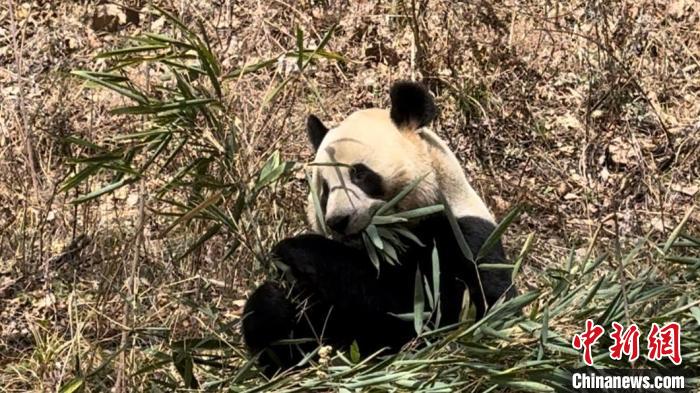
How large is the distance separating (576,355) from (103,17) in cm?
579

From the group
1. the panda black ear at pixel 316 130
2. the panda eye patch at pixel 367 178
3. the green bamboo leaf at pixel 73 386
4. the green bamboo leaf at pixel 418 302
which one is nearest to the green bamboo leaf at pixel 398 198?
the panda eye patch at pixel 367 178

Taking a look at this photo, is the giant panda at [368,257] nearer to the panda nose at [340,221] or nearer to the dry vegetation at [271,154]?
the panda nose at [340,221]

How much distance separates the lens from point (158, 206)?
658 centimetres

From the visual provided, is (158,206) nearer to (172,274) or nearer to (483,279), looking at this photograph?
(172,274)

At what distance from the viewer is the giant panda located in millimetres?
4586

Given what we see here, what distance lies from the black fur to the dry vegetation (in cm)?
17

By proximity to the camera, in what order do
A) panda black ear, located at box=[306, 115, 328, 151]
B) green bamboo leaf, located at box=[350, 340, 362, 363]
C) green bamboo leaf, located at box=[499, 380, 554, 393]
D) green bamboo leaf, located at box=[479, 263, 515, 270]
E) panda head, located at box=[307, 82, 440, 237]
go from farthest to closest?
1. panda black ear, located at box=[306, 115, 328, 151]
2. panda head, located at box=[307, 82, 440, 237]
3. green bamboo leaf, located at box=[479, 263, 515, 270]
4. green bamboo leaf, located at box=[350, 340, 362, 363]
5. green bamboo leaf, located at box=[499, 380, 554, 393]

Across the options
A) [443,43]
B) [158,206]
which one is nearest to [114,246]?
[158,206]

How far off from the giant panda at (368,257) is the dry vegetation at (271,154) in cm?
19

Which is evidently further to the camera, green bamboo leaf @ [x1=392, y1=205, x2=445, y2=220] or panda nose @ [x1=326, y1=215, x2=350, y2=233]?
panda nose @ [x1=326, y1=215, x2=350, y2=233]

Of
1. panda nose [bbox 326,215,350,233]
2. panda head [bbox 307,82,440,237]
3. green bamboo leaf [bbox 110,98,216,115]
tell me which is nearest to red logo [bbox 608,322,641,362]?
panda head [bbox 307,82,440,237]

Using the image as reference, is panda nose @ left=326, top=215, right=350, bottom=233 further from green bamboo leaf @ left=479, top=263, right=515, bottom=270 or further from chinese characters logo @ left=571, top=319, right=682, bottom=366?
chinese characters logo @ left=571, top=319, right=682, bottom=366

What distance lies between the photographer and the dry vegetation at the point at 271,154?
15.2 ft

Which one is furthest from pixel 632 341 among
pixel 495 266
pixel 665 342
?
pixel 495 266
